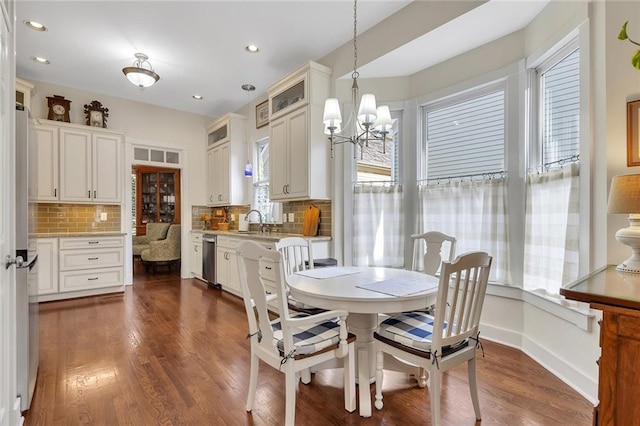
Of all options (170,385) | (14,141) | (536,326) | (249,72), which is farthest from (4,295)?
(249,72)

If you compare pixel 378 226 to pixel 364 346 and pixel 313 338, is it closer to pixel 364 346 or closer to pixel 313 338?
pixel 364 346

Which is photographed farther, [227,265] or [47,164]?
[227,265]

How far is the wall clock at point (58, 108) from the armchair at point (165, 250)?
2.50 m

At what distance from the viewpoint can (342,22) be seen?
321 cm

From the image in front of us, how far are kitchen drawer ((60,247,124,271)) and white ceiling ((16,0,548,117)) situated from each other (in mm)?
2477

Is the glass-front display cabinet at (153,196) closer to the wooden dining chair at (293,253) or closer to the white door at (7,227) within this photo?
the wooden dining chair at (293,253)

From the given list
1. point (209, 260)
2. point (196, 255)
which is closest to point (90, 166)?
point (196, 255)

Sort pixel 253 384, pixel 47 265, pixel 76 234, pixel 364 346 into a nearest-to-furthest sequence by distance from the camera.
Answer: pixel 253 384
pixel 364 346
pixel 47 265
pixel 76 234

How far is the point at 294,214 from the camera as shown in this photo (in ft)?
14.6

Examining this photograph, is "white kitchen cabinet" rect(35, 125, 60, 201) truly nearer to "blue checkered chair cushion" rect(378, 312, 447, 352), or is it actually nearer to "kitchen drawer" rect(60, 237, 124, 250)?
"kitchen drawer" rect(60, 237, 124, 250)

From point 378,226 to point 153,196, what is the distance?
21.5 ft

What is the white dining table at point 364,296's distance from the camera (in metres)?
1.72

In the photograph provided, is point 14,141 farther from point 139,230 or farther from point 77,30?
point 139,230

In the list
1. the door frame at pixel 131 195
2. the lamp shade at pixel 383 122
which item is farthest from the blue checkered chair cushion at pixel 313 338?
the door frame at pixel 131 195
